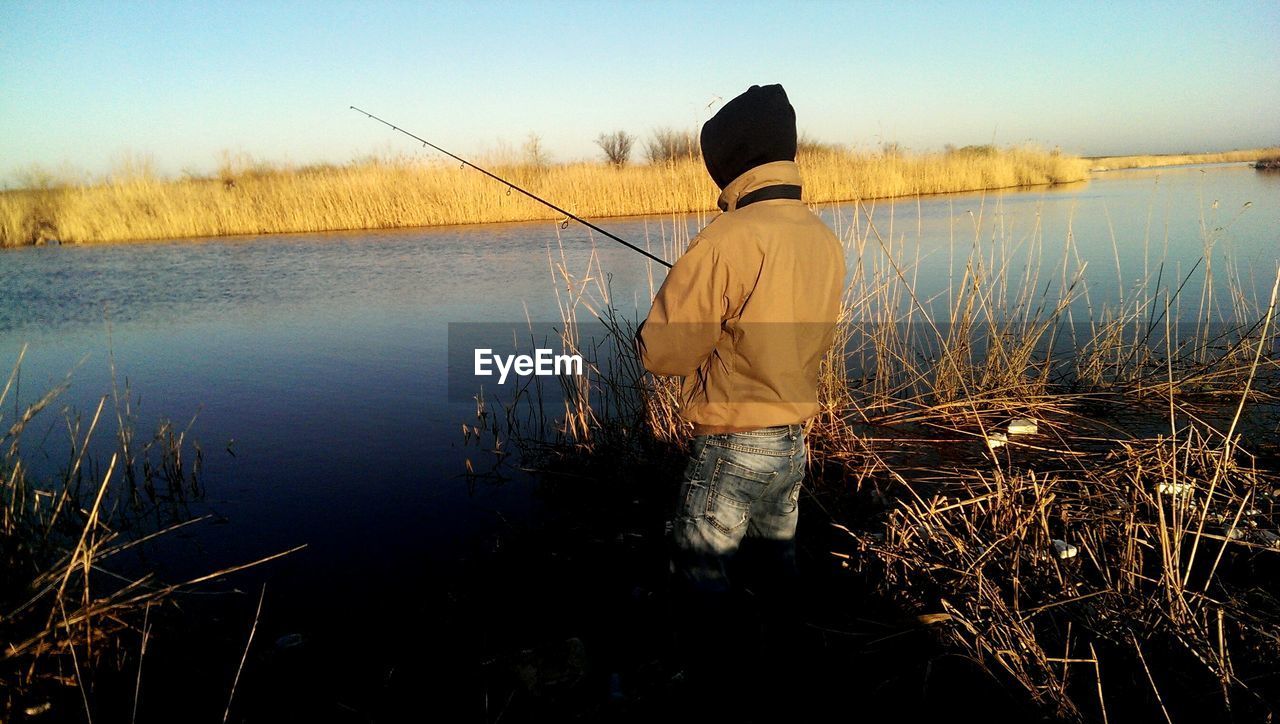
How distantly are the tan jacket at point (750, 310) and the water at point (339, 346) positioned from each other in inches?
63.1

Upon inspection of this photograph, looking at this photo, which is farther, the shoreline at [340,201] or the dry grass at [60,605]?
the shoreline at [340,201]

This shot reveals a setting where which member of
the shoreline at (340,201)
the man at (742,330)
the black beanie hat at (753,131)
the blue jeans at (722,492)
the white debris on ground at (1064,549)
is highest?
the shoreline at (340,201)

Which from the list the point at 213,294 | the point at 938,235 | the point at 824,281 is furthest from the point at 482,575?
the point at 938,235

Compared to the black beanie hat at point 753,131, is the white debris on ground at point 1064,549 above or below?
below

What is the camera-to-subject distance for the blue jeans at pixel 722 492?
5.80 ft

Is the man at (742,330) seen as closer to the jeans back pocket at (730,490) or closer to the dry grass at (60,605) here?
the jeans back pocket at (730,490)

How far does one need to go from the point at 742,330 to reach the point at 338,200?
14325 millimetres

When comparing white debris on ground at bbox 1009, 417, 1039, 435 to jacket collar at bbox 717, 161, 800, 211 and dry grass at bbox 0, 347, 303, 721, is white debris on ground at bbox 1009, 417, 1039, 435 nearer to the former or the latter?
jacket collar at bbox 717, 161, 800, 211

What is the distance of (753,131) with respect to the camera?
5.46 ft

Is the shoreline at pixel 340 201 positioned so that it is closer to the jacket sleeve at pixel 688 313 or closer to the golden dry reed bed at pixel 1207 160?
the jacket sleeve at pixel 688 313

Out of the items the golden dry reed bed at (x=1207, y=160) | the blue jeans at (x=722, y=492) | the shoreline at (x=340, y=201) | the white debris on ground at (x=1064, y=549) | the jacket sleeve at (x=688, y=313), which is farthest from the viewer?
Result: the golden dry reed bed at (x=1207, y=160)

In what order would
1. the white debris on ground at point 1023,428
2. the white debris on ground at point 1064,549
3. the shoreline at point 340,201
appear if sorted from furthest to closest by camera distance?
1. the shoreline at point 340,201
2. the white debris on ground at point 1023,428
3. the white debris on ground at point 1064,549

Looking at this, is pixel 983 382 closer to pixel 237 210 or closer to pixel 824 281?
pixel 824 281

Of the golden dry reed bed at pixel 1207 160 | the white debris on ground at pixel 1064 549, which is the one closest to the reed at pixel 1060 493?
the white debris on ground at pixel 1064 549
